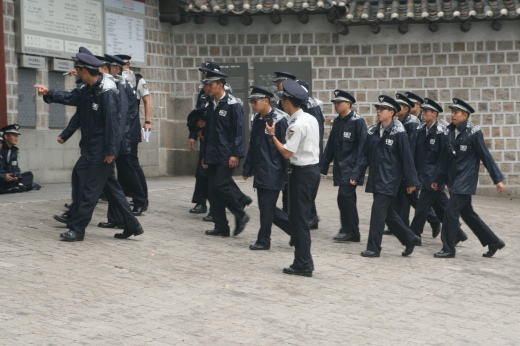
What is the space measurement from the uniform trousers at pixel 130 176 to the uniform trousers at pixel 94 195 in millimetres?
1485

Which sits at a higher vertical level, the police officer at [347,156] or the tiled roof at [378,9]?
the tiled roof at [378,9]

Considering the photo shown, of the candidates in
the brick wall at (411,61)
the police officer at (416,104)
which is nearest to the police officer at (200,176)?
the police officer at (416,104)

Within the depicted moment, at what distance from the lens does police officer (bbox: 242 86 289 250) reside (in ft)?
36.3

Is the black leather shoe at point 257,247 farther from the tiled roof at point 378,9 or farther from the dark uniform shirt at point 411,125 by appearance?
the tiled roof at point 378,9

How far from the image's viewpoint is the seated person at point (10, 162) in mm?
14500

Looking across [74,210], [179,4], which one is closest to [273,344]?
[74,210]

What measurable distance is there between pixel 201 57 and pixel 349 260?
29.2 feet

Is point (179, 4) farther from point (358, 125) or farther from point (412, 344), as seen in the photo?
point (412, 344)

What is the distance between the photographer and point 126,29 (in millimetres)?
17906

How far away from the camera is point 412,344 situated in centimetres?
793

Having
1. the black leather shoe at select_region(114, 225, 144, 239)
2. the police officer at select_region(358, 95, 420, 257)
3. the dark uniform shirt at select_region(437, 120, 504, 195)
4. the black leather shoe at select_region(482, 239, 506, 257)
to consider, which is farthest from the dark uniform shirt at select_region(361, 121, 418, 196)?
the black leather shoe at select_region(114, 225, 144, 239)

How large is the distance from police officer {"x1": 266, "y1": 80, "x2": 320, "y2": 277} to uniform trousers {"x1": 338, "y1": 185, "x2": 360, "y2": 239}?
7.43 feet

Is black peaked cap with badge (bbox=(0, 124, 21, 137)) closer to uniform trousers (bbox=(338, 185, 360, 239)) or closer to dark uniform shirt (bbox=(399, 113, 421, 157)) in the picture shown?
uniform trousers (bbox=(338, 185, 360, 239))

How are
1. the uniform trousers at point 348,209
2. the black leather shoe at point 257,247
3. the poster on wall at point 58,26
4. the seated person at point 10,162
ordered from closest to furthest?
the black leather shoe at point 257,247
the uniform trousers at point 348,209
the seated person at point 10,162
the poster on wall at point 58,26
